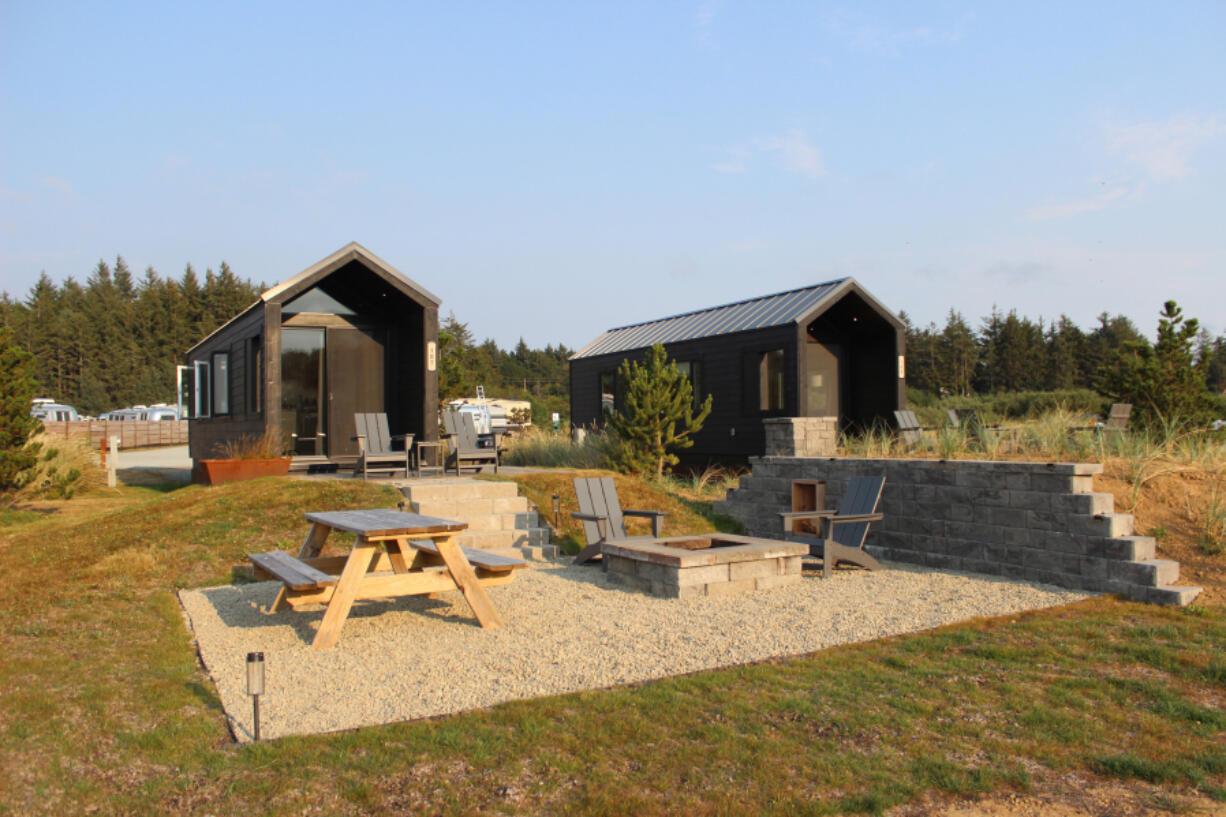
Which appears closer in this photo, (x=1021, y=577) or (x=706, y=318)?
(x=1021, y=577)

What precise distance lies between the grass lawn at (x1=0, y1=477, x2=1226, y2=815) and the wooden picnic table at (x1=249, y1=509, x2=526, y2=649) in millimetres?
719

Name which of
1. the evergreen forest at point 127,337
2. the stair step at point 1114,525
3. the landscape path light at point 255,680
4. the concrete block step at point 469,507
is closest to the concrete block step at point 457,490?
the concrete block step at point 469,507

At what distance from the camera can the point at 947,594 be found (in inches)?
266

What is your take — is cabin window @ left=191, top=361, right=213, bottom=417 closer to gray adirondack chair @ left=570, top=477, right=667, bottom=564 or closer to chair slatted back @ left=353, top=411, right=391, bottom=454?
chair slatted back @ left=353, top=411, right=391, bottom=454

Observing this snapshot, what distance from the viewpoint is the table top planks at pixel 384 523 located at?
5.13m

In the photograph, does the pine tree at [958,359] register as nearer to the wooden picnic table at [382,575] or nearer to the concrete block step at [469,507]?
the concrete block step at [469,507]

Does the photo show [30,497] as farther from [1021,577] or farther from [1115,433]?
[1115,433]

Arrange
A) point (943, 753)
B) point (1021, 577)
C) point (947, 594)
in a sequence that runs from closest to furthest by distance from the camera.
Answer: point (943, 753) → point (947, 594) → point (1021, 577)

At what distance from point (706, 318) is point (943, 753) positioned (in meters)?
14.0

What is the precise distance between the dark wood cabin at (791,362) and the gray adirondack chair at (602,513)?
6.17 m

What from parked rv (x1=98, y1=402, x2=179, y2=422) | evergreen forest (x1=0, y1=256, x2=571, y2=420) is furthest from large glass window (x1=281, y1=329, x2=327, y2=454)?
parked rv (x1=98, y1=402, x2=179, y2=422)

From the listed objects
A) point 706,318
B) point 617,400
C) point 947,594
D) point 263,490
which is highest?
point 706,318

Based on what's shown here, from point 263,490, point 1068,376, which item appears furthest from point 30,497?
point 1068,376

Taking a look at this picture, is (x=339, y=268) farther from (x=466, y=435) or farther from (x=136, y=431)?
(x=136, y=431)
